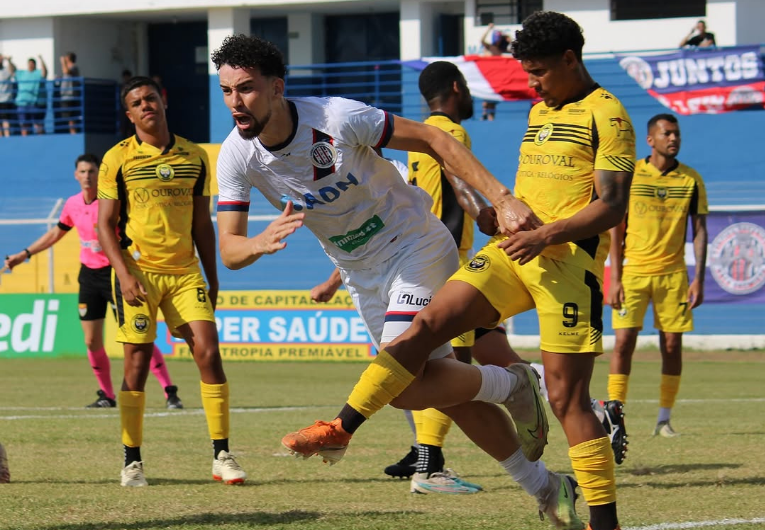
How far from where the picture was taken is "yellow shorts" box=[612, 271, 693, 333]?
10.4 meters

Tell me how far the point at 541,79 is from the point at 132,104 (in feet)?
10.8

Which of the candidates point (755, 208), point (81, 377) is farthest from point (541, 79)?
point (755, 208)

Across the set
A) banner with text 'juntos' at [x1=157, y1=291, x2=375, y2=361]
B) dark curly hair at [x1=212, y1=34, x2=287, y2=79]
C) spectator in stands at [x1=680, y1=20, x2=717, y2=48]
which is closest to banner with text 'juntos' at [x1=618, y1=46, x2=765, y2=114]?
spectator in stands at [x1=680, y1=20, x2=717, y2=48]

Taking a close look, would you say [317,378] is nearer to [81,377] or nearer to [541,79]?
[81,377]

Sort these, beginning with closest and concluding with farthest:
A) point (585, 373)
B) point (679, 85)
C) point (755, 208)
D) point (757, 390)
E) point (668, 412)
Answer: point (585, 373) < point (668, 412) < point (757, 390) < point (755, 208) < point (679, 85)

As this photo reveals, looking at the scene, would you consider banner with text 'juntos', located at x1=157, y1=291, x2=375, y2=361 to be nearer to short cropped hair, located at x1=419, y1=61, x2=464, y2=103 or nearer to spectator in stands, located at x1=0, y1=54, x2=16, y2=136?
short cropped hair, located at x1=419, y1=61, x2=464, y2=103

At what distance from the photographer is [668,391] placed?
10211mm

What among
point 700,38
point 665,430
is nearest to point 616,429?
point 665,430

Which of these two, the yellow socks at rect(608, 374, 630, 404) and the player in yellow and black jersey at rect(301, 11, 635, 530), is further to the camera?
the yellow socks at rect(608, 374, 630, 404)

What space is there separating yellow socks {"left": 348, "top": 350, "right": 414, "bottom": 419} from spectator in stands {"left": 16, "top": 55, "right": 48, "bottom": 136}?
2585 cm

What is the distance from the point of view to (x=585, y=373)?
5.60m

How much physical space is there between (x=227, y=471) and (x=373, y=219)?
2403 millimetres

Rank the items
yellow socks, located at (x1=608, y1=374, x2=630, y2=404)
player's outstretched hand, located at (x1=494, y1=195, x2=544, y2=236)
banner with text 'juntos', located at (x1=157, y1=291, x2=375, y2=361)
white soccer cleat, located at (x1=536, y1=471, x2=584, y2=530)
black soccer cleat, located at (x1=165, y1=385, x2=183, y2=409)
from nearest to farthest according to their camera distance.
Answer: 1. player's outstretched hand, located at (x1=494, y1=195, x2=544, y2=236)
2. white soccer cleat, located at (x1=536, y1=471, x2=584, y2=530)
3. yellow socks, located at (x1=608, y1=374, x2=630, y2=404)
4. black soccer cleat, located at (x1=165, y1=385, x2=183, y2=409)
5. banner with text 'juntos', located at (x1=157, y1=291, x2=375, y2=361)

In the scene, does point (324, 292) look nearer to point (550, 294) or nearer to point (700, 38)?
point (550, 294)
